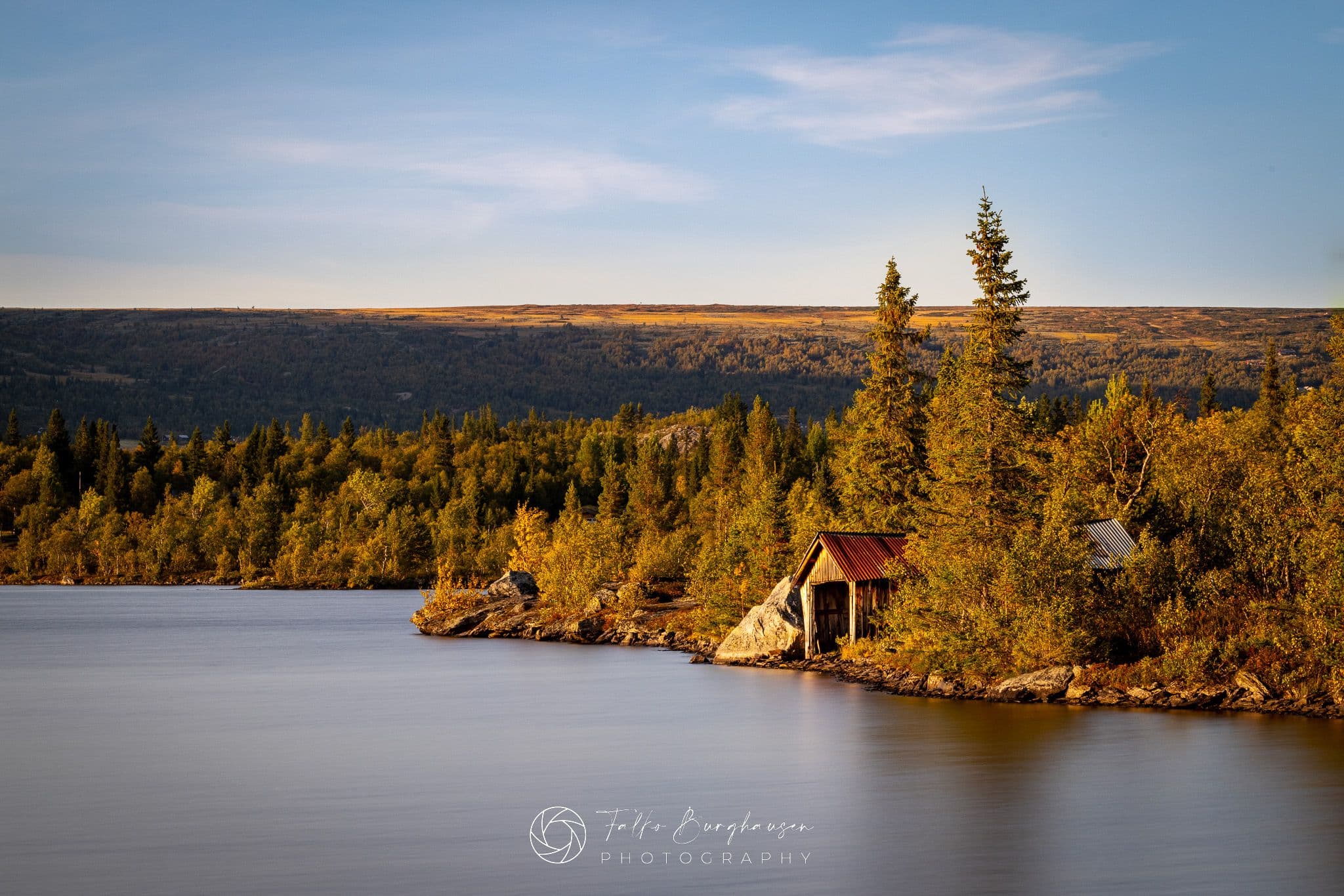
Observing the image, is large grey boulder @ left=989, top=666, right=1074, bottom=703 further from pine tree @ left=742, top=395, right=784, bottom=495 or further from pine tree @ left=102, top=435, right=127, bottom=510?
pine tree @ left=102, top=435, right=127, bottom=510

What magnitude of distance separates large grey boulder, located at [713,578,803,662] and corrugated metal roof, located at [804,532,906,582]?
119 inches

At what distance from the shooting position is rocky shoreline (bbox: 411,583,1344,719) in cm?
3797

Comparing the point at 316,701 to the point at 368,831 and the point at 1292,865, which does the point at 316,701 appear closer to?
the point at 368,831

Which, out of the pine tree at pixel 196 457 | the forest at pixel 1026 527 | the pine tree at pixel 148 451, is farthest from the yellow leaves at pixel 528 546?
the pine tree at pixel 148 451

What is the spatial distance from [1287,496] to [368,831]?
33.8 meters

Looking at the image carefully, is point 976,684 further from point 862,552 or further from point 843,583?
point 843,583

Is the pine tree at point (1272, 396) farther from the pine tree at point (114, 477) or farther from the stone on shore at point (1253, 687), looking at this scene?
the pine tree at point (114, 477)

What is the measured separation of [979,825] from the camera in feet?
84.2

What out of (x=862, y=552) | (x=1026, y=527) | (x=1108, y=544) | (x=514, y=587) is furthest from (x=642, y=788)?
(x=514, y=587)

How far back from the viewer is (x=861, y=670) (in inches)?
1855

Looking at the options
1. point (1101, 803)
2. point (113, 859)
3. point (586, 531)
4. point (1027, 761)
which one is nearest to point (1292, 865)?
point (1101, 803)

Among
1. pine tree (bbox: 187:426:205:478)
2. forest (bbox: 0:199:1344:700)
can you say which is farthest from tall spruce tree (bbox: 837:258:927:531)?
pine tree (bbox: 187:426:205:478)

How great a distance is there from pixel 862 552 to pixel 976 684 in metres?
8.37

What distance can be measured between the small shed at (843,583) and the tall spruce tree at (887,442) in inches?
221
